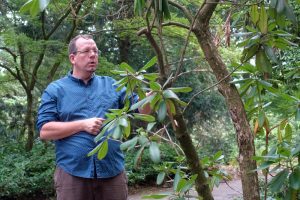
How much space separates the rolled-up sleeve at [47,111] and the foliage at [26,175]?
5.30 metres

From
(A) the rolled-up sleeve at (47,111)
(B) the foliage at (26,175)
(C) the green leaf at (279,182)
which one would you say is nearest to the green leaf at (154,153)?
(C) the green leaf at (279,182)

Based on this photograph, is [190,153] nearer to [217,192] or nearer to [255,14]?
[255,14]

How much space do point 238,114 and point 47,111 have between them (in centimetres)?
111

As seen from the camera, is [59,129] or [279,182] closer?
[279,182]

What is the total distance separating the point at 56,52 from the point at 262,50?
6833 millimetres

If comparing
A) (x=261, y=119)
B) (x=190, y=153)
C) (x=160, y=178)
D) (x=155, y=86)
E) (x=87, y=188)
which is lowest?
(x=87, y=188)

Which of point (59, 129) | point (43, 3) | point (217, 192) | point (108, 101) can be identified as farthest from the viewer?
point (217, 192)

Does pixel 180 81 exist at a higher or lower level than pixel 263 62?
higher

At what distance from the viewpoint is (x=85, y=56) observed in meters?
2.42

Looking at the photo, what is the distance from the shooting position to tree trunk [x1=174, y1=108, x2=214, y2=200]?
4.50ft

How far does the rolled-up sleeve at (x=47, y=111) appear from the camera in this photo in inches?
93.0

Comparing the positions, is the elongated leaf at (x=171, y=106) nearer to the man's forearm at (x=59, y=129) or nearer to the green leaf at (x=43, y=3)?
the green leaf at (x=43, y=3)

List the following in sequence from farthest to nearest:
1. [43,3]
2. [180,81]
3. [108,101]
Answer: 1. [180,81]
2. [108,101]
3. [43,3]

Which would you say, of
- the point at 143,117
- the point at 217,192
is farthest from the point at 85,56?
the point at 217,192
